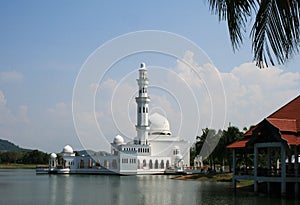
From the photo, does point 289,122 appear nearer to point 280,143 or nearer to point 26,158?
point 280,143

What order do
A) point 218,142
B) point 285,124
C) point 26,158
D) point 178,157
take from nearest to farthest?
1. point 285,124
2. point 218,142
3. point 178,157
4. point 26,158

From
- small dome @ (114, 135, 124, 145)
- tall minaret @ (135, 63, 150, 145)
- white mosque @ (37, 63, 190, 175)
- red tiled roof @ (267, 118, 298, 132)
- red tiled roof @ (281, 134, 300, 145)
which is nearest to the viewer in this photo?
→ red tiled roof @ (281, 134, 300, 145)

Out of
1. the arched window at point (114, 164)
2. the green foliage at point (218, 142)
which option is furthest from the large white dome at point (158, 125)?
the green foliage at point (218, 142)

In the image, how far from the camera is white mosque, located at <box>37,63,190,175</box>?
83.8 m

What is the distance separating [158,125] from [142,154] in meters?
9.05

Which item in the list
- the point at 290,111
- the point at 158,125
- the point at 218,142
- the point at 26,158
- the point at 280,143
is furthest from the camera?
the point at 26,158

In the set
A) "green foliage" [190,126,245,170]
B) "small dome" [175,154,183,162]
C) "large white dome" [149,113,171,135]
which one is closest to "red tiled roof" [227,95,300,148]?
"green foliage" [190,126,245,170]

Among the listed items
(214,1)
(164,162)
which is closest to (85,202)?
(214,1)

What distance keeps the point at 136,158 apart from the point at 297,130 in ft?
176

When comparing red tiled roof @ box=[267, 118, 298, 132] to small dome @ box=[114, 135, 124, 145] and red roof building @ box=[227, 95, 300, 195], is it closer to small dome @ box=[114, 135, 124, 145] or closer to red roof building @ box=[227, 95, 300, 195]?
red roof building @ box=[227, 95, 300, 195]

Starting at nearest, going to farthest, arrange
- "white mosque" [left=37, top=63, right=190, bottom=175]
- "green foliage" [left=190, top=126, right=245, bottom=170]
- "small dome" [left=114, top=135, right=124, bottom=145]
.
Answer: "green foliage" [left=190, top=126, right=245, bottom=170], "white mosque" [left=37, top=63, right=190, bottom=175], "small dome" [left=114, top=135, right=124, bottom=145]

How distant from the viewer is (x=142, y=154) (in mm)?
88750

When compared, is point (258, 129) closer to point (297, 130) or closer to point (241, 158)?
point (297, 130)

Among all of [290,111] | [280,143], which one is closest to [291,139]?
[280,143]
